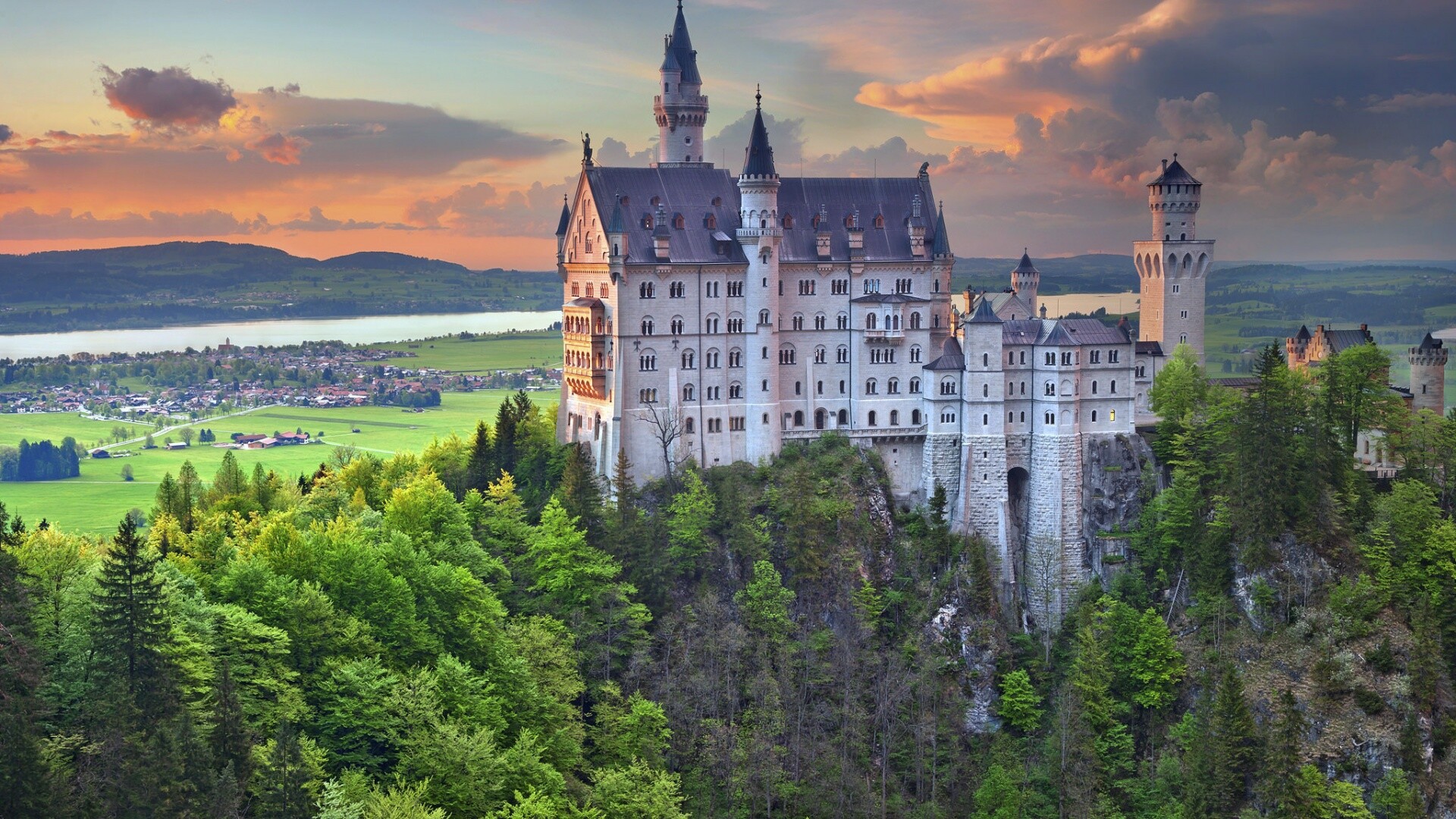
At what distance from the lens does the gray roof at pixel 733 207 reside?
97.4 meters

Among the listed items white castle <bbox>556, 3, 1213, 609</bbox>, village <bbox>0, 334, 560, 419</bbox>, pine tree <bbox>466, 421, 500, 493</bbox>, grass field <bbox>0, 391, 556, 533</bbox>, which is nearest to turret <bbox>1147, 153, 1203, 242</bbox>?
white castle <bbox>556, 3, 1213, 609</bbox>

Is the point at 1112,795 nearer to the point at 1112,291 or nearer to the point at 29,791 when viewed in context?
the point at 29,791

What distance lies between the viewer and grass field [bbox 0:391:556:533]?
126875mm

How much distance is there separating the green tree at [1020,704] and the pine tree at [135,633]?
48875 mm

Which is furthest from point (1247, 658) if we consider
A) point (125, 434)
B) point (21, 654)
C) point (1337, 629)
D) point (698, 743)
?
point (125, 434)

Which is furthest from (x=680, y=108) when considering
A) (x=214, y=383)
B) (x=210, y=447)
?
(x=214, y=383)

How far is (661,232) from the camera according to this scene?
96562 millimetres

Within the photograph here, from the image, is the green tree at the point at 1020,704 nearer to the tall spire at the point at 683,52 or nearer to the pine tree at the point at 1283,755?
the pine tree at the point at 1283,755

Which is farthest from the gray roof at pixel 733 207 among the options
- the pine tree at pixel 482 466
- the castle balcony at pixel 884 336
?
the pine tree at pixel 482 466

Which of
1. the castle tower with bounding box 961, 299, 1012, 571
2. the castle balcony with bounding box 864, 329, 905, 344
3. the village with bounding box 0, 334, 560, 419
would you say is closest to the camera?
the castle tower with bounding box 961, 299, 1012, 571

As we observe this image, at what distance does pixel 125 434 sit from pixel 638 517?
8427cm

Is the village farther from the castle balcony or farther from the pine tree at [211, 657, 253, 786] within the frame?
the pine tree at [211, 657, 253, 786]

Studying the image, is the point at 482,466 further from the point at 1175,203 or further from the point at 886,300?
the point at 1175,203

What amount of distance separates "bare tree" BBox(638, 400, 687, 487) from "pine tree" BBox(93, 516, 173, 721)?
36.5 metres
